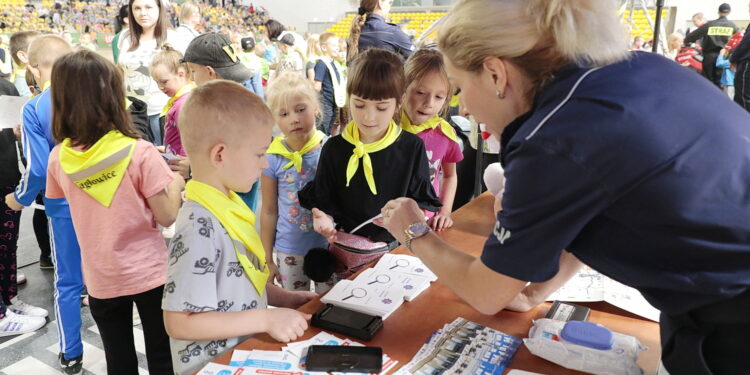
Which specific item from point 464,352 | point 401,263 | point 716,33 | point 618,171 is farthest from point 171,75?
point 716,33

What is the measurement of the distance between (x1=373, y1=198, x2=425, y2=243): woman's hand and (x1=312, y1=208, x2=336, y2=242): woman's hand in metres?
0.49

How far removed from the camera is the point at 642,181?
0.66 m

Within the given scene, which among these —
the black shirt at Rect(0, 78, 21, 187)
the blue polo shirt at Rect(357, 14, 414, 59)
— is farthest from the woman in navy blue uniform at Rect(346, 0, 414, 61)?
the black shirt at Rect(0, 78, 21, 187)

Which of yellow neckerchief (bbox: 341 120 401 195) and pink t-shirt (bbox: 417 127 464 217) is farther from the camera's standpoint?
pink t-shirt (bbox: 417 127 464 217)

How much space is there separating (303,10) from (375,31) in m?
16.4

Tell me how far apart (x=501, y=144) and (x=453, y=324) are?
40cm

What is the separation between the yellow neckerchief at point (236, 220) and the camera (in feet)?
3.24

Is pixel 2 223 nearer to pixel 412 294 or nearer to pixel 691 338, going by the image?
pixel 412 294

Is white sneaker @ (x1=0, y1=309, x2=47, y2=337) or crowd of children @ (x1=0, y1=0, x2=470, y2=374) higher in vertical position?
crowd of children @ (x1=0, y1=0, x2=470, y2=374)

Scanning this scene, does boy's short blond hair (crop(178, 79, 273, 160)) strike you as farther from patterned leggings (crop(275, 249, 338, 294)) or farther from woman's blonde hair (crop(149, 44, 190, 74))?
woman's blonde hair (crop(149, 44, 190, 74))

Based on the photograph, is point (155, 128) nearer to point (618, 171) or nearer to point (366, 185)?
point (366, 185)

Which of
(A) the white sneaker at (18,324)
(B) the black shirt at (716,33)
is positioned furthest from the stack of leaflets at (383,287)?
(B) the black shirt at (716,33)

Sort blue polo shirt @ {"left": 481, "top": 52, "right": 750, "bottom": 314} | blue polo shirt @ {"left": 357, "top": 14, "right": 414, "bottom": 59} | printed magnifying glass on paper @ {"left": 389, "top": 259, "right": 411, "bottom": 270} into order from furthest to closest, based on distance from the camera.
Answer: blue polo shirt @ {"left": 357, "top": 14, "right": 414, "bottom": 59}, printed magnifying glass on paper @ {"left": 389, "top": 259, "right": 411, "bottom": 270}, blue polo shirt @ {"left": 481, "top": 52, "right": 750, "bottom": 314}

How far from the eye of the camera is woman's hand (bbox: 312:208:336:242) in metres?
1.59
